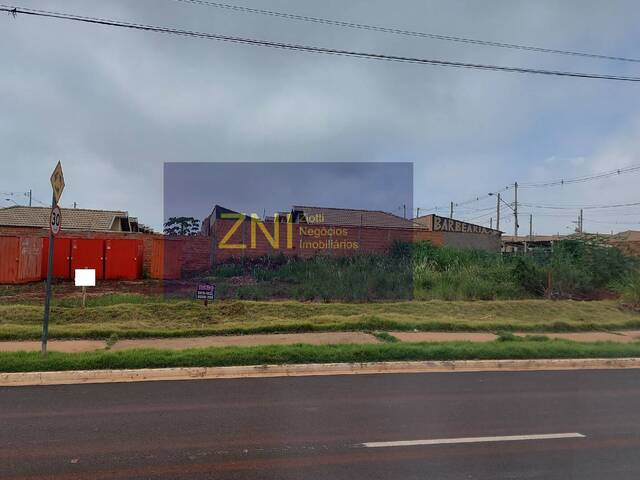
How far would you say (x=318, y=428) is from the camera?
5719 mm

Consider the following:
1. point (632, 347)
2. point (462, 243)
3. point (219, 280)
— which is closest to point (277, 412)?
point (632, 347)

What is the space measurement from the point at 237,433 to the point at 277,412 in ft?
3.12

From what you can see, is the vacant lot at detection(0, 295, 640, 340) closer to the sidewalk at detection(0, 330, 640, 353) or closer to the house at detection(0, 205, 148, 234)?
the sidewalk at detection(0, 330, 640, 353)

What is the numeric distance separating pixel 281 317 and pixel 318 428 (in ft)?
25.1

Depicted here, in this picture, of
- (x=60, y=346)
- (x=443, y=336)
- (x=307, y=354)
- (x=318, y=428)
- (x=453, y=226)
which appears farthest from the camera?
(x=453, y=226)

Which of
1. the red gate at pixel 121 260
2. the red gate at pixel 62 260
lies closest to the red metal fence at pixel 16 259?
the red gate at pixel 62 260

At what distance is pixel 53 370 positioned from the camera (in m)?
8.39

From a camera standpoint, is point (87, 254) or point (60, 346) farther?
point (87, 254)

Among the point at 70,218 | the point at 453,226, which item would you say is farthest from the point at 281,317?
the point at 453,226

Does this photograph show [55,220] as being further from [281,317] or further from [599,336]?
[599,336]

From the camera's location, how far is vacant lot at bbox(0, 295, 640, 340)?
463 inches

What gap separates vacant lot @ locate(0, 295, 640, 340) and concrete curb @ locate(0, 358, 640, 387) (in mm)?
3013

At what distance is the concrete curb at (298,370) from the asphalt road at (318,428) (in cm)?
42

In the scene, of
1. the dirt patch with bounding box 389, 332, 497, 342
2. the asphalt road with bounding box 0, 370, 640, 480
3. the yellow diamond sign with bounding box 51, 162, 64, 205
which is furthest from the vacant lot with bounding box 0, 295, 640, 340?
the asphalt road with bounding box 0, 370, 640, 480
